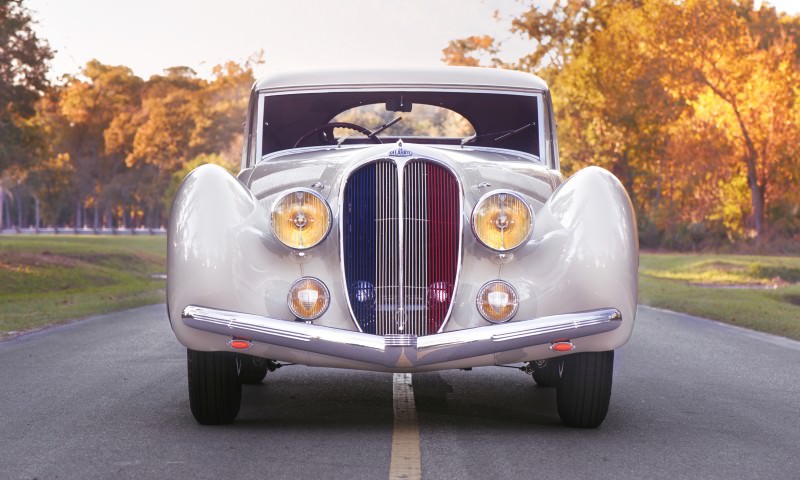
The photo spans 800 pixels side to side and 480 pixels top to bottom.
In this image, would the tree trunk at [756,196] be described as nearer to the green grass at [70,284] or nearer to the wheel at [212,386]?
the green grass at [70,284]

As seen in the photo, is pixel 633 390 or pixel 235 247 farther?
pixel 633 390

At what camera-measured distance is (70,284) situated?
2630cm

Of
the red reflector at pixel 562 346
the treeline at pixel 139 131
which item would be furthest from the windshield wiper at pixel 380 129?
the treeline at pixel 139 131

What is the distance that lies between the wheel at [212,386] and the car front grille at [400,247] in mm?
796

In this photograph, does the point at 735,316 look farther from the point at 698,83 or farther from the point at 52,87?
the point at 698,83

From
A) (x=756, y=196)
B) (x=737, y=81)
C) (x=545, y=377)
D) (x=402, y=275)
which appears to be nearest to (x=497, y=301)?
(x=402, y=275)

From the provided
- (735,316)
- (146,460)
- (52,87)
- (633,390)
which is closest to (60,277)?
(52,87)

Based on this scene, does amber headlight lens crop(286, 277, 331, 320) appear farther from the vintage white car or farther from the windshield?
the windshield

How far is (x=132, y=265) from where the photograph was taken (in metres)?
35.1

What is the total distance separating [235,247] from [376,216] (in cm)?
76

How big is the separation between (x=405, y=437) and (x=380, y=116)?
293 centimetres

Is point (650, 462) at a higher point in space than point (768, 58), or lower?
lower

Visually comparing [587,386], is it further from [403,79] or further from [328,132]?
[328,132]

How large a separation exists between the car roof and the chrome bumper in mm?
2624
